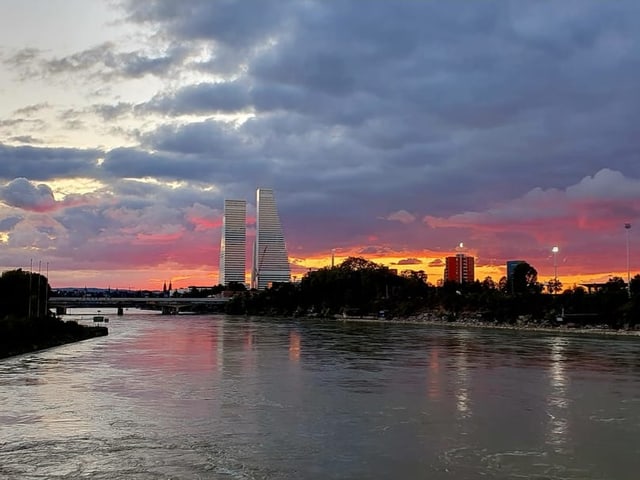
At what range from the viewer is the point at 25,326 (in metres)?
59.0

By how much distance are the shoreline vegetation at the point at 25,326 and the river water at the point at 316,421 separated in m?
9.57

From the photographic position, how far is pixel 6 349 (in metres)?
49.9

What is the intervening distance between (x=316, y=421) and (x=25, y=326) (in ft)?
146

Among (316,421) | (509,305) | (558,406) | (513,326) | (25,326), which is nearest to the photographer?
(316,421)

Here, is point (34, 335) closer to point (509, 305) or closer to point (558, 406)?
point (558, 406)

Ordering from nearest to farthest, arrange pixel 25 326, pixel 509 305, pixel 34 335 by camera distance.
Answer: pixel 34 335 → pixel 25 326 → pixel 509 305

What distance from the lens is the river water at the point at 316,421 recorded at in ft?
55.6

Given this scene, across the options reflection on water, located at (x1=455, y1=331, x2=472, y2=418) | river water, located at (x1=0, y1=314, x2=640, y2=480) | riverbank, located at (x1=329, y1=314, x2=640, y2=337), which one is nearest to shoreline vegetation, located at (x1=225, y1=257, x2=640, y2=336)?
riverbank, located at (x1=329, y1=314, x2=640, y2=337)

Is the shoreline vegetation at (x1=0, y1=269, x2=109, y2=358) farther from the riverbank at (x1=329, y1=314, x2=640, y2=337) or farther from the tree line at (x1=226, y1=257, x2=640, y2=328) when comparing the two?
the tree line at (x1=226, y1=257, x2=640, y2=328)

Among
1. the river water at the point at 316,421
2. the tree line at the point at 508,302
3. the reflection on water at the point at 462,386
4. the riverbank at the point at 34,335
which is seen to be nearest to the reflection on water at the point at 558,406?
the river water at the point at 316,421

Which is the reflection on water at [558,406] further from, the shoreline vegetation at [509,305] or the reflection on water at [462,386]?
the shoreline vegetation at [509,305]

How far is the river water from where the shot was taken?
55.6 ft

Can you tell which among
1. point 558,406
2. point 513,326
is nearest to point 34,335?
point 558,406

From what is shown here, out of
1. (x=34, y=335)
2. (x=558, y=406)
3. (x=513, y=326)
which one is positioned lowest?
(x=513, y=326)
